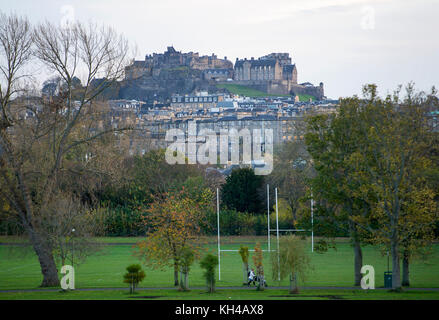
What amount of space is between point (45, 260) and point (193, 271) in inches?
311

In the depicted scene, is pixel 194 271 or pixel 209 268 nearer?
pixel 209 268

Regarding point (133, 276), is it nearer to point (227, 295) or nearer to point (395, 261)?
point (227, 295)

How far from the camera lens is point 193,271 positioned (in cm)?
2928

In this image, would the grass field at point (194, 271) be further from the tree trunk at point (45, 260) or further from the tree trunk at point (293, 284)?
the tree trunk at point (293, 284)

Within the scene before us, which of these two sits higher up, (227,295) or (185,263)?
(185,263)

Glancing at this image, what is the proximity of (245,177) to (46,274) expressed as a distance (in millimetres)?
29847

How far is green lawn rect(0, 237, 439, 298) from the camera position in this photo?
2427cm

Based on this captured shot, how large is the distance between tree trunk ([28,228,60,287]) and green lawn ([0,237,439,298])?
818 millimetres

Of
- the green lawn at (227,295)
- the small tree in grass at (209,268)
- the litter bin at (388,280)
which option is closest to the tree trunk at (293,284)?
the green lawn at (227,295)

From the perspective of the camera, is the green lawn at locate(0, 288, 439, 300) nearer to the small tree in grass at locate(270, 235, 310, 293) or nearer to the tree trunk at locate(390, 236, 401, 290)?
the tree trunk at locate(390, 236, 401, 290)
